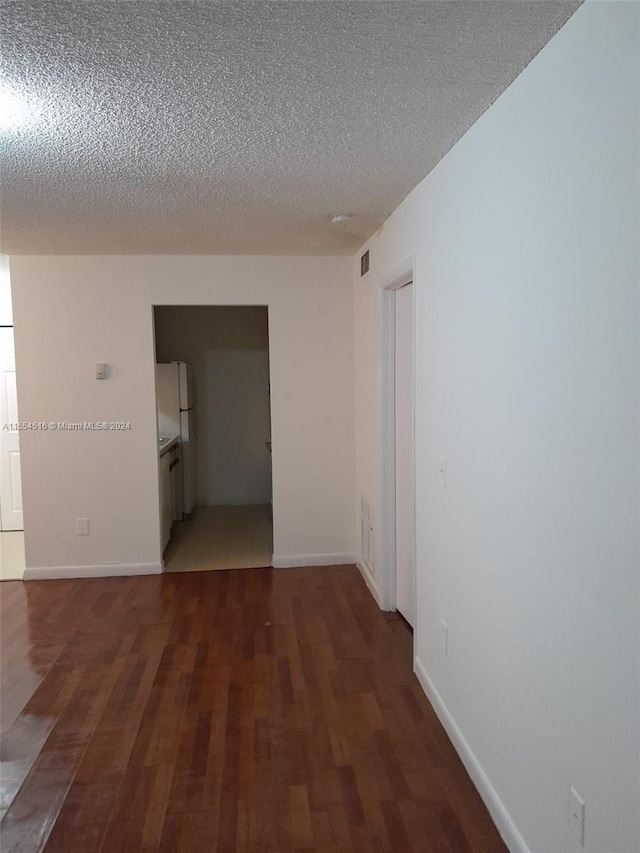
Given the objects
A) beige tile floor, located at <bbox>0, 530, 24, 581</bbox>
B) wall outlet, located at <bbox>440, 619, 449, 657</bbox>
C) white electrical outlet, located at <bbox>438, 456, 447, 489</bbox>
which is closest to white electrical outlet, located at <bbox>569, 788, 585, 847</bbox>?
wall outlet, located at <bbox>440, 619, 449, 657</bbox>

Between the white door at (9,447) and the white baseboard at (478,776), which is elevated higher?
the white door at (9,447)

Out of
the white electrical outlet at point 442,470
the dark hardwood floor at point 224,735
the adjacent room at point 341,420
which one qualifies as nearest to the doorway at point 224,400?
the adjacent room at point 341,420

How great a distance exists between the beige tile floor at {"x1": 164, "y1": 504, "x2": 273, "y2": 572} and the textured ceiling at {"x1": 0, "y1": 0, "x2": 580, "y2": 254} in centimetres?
279

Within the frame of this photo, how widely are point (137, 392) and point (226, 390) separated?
89.3 inches

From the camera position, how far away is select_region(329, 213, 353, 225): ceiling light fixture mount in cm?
340

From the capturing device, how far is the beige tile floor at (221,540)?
4.88 meters

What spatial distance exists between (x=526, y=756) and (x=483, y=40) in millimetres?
2030

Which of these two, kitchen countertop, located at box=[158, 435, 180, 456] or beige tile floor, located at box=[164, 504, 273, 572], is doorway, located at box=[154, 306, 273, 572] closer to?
beige tile floor, located at box=[164, 504, 273, 572]

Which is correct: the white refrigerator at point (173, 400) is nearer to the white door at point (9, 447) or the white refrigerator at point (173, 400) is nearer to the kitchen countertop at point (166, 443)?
the kitchen countertop at point (166, 443)

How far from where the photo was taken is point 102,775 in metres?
2.27

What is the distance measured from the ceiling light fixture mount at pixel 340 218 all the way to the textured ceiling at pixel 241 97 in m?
0.10

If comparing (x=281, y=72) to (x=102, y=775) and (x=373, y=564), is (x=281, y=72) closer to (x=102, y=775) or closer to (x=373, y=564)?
(x=102, y=775)

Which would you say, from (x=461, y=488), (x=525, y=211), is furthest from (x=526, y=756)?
(x=525, y=211)

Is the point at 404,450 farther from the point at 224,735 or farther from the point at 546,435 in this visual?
the point at 546,435
